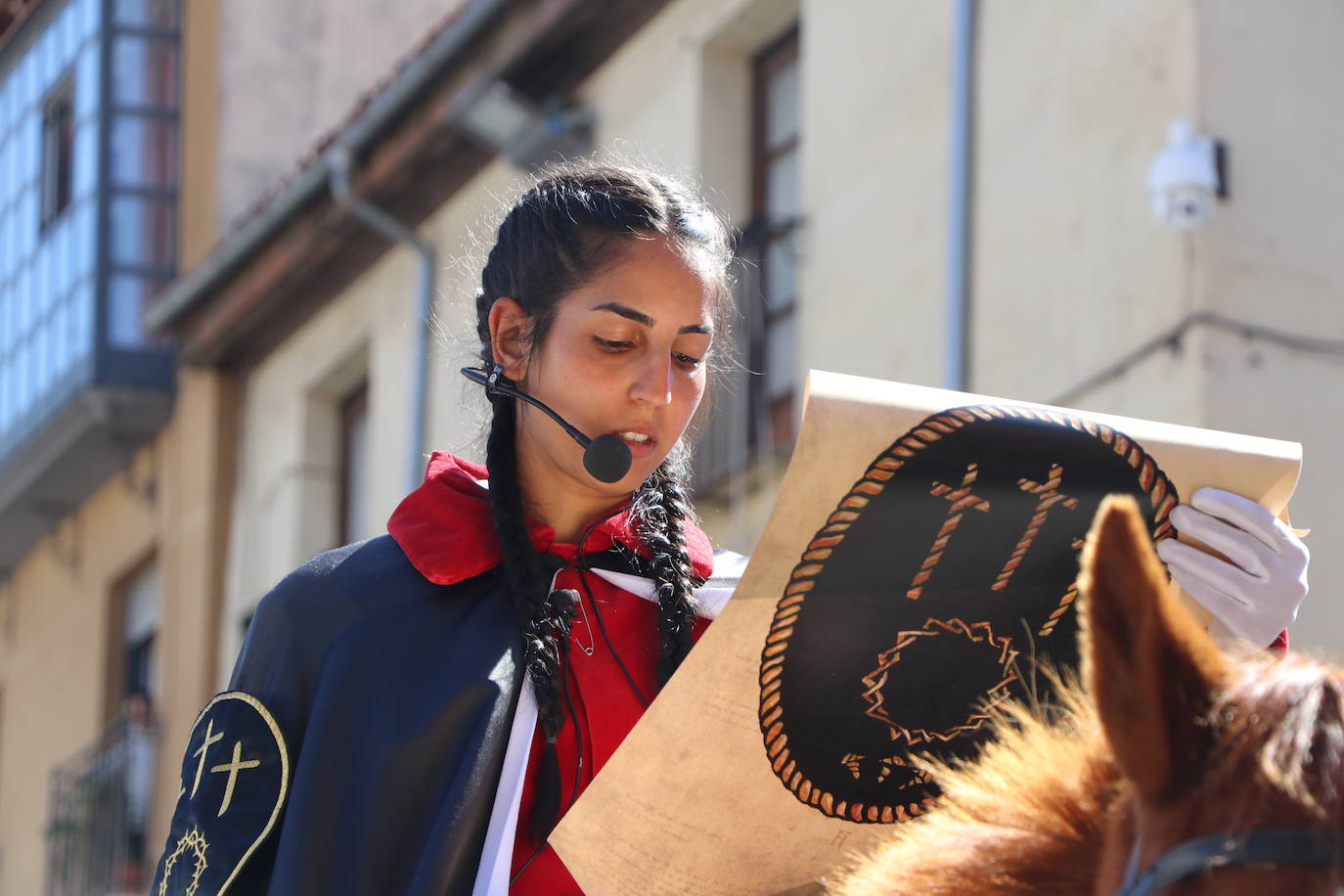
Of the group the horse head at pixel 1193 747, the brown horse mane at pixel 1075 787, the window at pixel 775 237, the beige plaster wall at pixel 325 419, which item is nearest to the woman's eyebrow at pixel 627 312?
the brown horse mane at pixel 1075 787

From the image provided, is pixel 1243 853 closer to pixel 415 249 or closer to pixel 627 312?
pixel 627 312

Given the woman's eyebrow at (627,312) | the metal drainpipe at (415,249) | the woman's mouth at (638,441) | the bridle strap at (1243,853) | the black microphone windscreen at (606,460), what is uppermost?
the metal drainpipe at (415,249)

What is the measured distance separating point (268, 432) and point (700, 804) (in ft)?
44.8

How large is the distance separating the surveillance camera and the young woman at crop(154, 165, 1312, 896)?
5.15 m

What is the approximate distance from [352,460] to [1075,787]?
13.8 metres

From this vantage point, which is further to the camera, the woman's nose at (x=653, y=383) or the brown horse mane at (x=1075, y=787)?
the woman's nose at (x=653, y=383)

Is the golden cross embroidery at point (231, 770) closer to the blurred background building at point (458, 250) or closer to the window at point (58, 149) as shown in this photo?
the blurred background building at point (458, 250)

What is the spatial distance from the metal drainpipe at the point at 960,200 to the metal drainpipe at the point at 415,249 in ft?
16.4

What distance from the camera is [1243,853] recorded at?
1.55 metres

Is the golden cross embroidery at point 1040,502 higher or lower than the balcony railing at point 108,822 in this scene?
lower

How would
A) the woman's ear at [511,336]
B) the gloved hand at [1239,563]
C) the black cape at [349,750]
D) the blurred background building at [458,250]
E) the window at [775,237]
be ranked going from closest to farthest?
the gloved hand at [1239,563] < the black cape at [349,750] < the woman's ear at [511,336] < the blurred background building at [458,250] < the window at [775,237]

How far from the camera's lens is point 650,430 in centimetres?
271

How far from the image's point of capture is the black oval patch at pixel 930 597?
231 centimetres

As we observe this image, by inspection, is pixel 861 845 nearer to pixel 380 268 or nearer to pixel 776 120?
pixel 776 120
